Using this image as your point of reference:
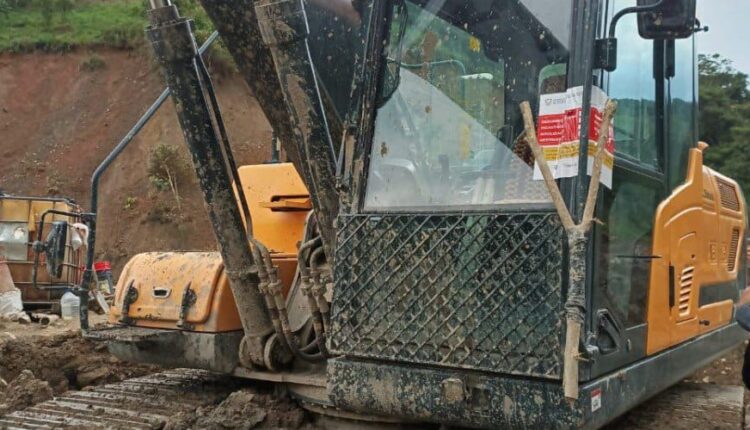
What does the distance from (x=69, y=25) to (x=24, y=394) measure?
27788 mm

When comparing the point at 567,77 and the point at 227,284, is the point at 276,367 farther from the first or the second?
the point at 567,77

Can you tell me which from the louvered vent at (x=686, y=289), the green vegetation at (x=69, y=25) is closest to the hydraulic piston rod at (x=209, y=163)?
the louvered vent at (x=686, y=289)

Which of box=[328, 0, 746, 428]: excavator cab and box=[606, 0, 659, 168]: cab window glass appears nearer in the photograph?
box=[328, 0, 746, 428]: excavator cab

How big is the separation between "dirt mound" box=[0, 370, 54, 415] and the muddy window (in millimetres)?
2217

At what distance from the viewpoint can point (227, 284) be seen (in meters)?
4.06

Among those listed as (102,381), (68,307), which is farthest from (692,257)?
(68,307)

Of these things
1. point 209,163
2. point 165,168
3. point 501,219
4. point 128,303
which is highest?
point 165,168

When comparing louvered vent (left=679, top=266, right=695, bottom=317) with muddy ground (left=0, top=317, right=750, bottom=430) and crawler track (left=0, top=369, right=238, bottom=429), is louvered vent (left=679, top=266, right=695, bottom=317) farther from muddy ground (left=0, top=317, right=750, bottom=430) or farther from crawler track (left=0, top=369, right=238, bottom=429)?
crawler track (left=0, top=369, right=238, bottom=429)

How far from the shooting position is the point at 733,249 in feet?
16.4

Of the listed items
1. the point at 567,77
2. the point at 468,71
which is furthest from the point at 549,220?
the point at 468,71

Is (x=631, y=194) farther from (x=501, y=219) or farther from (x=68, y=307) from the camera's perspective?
(x=68, y=307)

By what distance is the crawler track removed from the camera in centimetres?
385

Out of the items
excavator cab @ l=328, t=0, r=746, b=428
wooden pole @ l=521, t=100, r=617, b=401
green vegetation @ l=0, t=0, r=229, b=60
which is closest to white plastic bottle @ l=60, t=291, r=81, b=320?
excavator cab @ l=328, t=0, r=746, b=428

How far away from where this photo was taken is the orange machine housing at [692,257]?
3.47 meters
